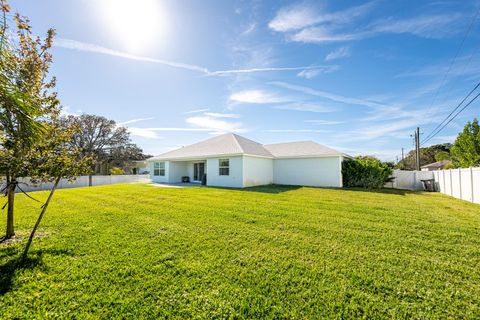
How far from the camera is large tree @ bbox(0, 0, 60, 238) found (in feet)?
6.40

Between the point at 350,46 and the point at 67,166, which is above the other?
the point at 350,46

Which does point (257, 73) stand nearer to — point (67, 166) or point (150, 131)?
point (67, 166)

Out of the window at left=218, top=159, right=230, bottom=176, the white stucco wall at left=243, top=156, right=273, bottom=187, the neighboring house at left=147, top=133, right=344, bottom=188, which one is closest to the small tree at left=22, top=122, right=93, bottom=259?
the neighboring house at left=147, top=133, right=344, bottom=188

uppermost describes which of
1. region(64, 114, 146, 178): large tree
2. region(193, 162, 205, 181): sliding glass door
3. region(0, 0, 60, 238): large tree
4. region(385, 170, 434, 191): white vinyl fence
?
region(64, 114, 146, 178): large tree

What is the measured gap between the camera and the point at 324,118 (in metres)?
17.8

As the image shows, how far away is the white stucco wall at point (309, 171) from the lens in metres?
16.0

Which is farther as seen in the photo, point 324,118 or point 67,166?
point 324,118

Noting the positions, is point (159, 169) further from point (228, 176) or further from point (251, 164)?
point (251, 164)

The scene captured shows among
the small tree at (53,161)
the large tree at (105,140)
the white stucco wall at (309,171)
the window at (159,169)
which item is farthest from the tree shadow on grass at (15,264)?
the large tree at (105,140)

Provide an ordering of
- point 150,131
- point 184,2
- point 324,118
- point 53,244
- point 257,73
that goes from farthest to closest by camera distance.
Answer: point 150,131 → point 324,118 → point 257,73 → point 184,2 → point 53,244

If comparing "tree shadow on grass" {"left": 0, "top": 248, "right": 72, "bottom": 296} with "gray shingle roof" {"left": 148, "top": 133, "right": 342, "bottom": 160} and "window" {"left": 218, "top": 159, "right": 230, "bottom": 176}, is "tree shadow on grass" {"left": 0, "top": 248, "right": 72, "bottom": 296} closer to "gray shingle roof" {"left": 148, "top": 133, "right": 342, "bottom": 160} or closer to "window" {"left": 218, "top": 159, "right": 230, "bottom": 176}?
"gray shingle roof" {"left": 148, "top": 133, "right": 342, "bottom": 160}

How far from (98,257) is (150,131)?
104ft

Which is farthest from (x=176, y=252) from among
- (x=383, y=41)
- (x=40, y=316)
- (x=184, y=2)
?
(x=383, y=41)

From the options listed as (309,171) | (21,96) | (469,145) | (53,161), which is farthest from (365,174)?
(21,96)
